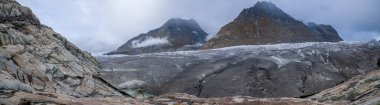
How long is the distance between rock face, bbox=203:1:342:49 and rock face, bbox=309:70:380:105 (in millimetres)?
56019

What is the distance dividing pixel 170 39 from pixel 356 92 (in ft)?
387

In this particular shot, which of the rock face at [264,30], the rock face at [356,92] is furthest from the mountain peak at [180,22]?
the rock face at [356,92]

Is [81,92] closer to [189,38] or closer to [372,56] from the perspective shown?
[372,56]

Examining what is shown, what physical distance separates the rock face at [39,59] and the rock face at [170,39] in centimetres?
8545

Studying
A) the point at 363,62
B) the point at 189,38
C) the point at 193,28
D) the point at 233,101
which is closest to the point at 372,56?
the point at 363,62

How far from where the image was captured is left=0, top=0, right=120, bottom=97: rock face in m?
31.2

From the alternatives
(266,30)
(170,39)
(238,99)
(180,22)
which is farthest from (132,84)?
(180,22)

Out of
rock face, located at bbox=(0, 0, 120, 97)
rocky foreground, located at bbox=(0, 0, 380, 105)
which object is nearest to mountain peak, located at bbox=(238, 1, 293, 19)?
rocky foreground, located at bbox=(0, 0, 380, 105)

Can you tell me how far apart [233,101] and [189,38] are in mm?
115050

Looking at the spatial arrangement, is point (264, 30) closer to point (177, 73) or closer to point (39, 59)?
point (177, 73)

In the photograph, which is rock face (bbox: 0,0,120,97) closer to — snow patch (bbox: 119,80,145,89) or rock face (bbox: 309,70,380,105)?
snow patch (bbox: 119,80,145,89)

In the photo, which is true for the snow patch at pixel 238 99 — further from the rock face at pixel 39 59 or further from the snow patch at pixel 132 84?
the snow patch at pixel 132 84

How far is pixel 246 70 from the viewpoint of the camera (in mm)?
49906

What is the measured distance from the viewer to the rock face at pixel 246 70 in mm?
45987
